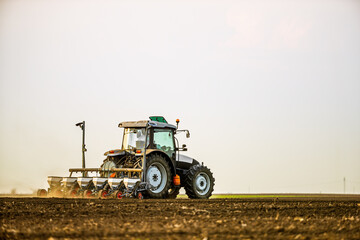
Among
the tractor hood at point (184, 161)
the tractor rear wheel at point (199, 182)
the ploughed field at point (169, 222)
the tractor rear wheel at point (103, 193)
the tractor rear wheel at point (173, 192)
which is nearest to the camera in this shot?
the ploughed field at point (169, 222)

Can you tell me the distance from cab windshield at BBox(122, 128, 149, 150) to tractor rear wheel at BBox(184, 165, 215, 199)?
6.45 feet

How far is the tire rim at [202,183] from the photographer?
1872 cm

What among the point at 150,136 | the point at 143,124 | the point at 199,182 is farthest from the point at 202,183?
the point at 143,124

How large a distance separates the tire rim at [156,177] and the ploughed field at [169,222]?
389 centimetres

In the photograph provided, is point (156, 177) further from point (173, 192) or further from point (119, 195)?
point (173, 192)

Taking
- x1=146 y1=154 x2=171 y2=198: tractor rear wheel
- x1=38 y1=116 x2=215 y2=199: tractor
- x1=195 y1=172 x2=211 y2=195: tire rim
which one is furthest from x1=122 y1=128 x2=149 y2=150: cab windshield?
x1=195 y1=172 x2=211 y2=195: tire rim

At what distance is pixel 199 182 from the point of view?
18.8 metres

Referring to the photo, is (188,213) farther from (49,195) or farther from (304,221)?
(49,195)

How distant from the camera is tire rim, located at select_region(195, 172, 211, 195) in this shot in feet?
61.4

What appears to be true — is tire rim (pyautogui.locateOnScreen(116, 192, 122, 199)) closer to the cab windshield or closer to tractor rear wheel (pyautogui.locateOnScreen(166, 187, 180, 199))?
the cab windshield

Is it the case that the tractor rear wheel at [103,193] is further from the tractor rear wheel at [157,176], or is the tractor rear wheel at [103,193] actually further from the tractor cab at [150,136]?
the tractor cab at [150,136]

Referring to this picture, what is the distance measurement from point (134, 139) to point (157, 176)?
155 cm

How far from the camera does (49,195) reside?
1828cm

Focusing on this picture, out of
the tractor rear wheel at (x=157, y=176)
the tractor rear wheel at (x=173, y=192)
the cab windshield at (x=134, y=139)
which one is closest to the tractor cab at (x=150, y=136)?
the cab windshield at (x=134, y=139)
